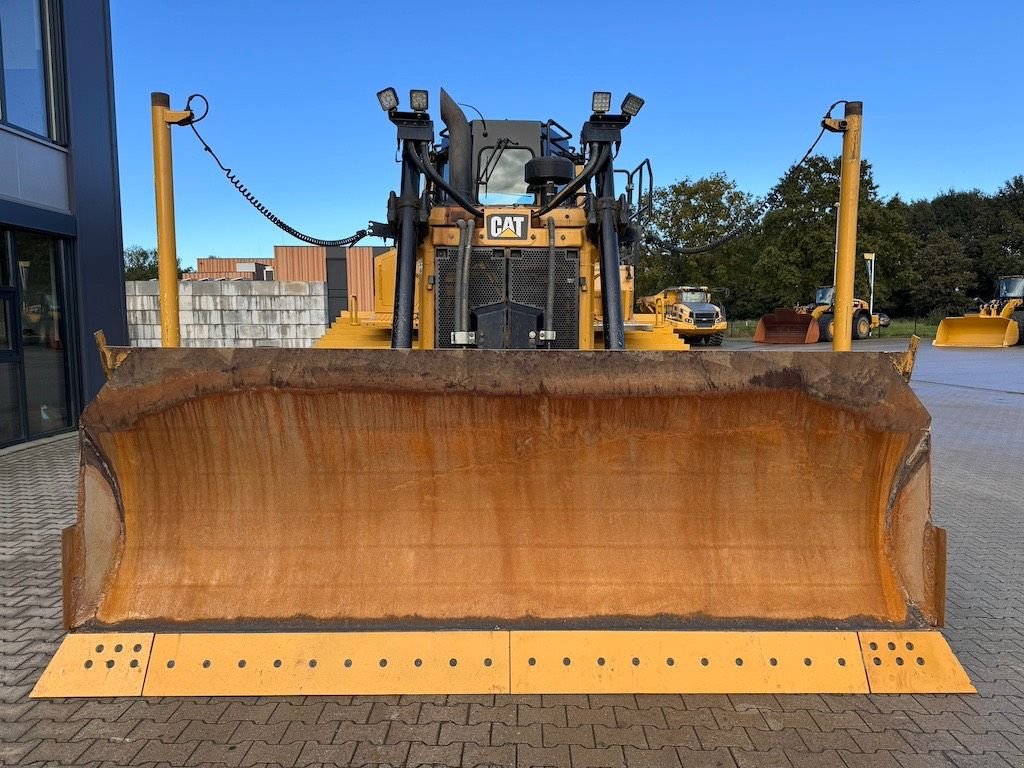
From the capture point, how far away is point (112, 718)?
2.64m

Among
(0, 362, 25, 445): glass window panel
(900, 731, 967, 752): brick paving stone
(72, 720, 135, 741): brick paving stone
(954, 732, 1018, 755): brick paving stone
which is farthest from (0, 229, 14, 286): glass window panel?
(954, 732, 1018, 755): brick paving stone

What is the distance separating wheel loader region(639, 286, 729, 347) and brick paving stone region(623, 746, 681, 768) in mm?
25989

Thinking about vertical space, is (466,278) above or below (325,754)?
above

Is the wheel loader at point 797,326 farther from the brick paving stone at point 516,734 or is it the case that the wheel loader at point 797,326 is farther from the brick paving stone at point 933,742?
the brick paving stone at point 516,734

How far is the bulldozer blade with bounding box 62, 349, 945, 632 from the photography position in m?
2.79

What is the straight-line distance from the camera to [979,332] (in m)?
26.9

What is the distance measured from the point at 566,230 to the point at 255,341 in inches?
516

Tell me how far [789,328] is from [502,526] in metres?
27.7

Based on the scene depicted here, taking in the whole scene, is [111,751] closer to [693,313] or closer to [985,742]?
[985,742]

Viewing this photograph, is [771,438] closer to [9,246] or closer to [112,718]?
[112,718]

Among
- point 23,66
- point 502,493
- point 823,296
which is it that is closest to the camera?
point 502,493

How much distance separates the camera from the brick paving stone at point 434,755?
238 cm

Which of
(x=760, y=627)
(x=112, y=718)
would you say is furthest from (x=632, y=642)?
(x=112, y=718)

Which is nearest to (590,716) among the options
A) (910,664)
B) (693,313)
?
(910,664)
